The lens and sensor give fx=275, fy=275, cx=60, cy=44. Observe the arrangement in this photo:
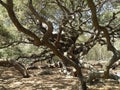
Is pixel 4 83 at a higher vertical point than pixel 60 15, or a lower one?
lower

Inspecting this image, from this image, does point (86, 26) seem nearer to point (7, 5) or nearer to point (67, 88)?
point (67, 88)

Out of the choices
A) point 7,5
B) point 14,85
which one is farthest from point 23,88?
point 7,5

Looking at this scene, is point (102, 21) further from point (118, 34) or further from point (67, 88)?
point (67, 88)

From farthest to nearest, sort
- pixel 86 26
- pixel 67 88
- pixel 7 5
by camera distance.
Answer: pixel 86 26 < pixel 67 88 < pixel 7 5

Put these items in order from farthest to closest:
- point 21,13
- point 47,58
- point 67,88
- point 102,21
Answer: point 47,58 < point 102,21 < point 21,13 < point 67,88

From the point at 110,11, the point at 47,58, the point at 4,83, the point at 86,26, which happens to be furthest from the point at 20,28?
the point at 47,58

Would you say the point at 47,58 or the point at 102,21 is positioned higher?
the point at 102,21

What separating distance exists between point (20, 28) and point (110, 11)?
5870 millimetres

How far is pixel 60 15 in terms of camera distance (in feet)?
36.8

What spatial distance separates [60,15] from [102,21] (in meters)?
1.75

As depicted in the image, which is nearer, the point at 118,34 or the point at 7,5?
the point at 7,5

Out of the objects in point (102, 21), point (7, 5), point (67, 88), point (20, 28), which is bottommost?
point (67, 88)

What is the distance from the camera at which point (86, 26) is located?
37.1ft

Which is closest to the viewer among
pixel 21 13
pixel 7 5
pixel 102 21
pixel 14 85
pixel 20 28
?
pixel 7 5
